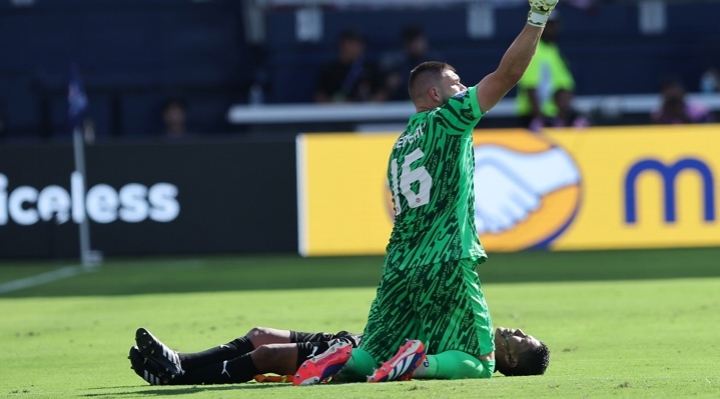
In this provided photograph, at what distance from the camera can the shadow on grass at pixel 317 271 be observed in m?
14.8

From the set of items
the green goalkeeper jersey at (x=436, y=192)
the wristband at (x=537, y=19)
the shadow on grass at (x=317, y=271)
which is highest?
the wristband at (x=537, y=19)

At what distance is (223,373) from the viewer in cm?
791

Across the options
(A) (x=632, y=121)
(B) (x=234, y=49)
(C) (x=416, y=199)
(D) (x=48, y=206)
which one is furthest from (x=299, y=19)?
(C) (x=416, y=199)

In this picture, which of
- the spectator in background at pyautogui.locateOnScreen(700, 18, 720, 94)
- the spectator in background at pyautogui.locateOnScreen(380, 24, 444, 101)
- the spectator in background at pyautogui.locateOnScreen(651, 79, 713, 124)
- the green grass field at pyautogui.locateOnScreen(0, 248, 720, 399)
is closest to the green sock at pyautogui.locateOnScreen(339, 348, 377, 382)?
the green grass field at pyautogui.locateOnScreen(0, 248, 720, 399)

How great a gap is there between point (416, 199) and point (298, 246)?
9.98 meters

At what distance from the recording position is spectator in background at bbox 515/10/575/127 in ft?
63.9

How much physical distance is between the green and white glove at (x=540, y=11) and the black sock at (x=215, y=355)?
2.42 m

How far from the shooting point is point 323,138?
17.8m

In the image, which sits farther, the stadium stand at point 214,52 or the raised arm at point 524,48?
the stadium stand at point 214,52

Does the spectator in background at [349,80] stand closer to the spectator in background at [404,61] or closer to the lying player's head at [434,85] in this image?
the spectator in background at [404,61]

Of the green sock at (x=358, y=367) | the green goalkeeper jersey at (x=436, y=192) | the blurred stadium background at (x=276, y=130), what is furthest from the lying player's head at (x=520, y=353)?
the blurred stadium background at (x=276, y=130)

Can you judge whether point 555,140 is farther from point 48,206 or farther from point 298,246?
point 48,206

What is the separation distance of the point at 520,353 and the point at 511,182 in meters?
9.32

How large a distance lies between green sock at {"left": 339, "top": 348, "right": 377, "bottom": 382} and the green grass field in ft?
0.71
